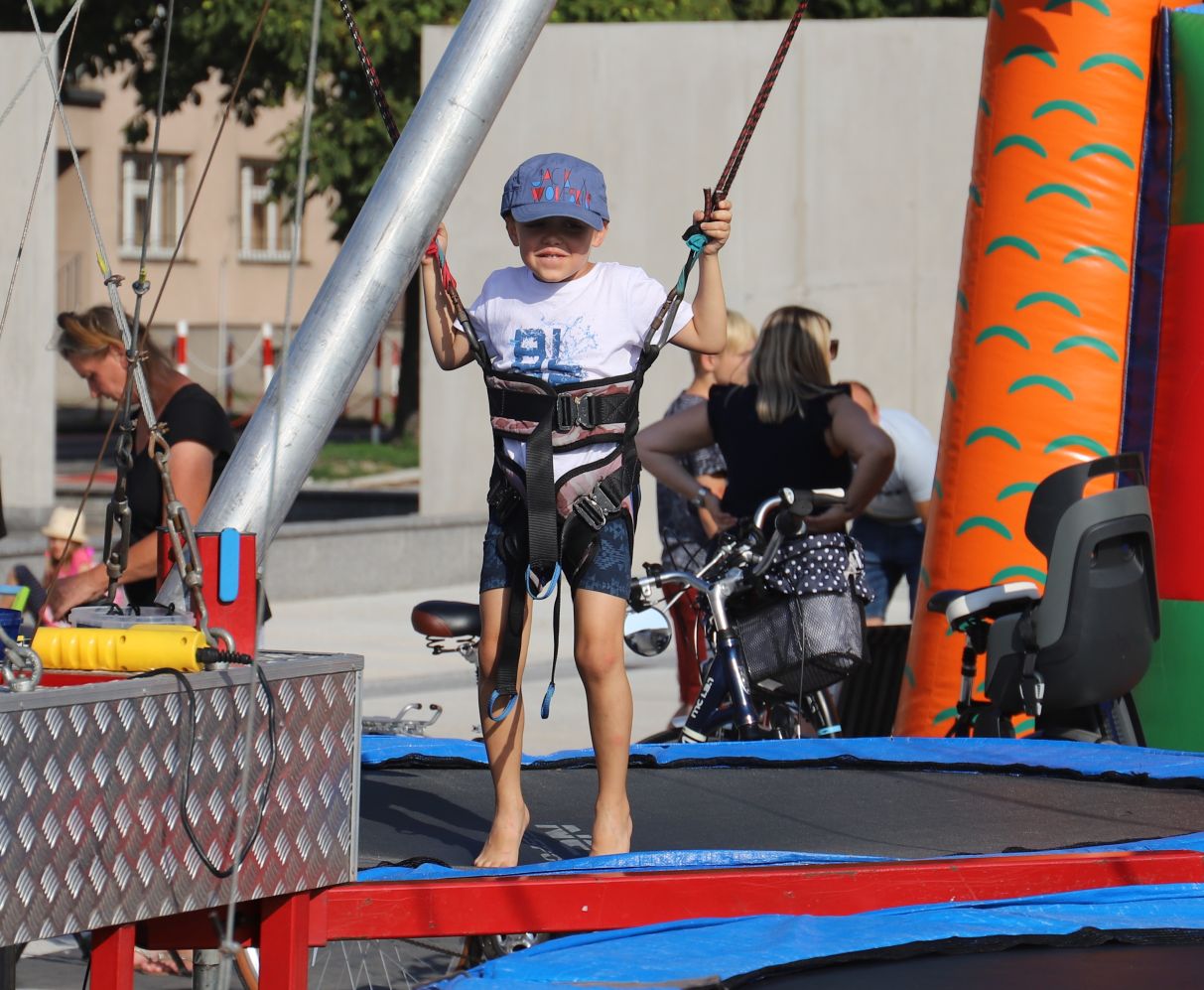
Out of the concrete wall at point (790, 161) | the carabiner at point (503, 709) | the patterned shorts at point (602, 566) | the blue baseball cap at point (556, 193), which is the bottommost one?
the carabiner at point (503, 709)

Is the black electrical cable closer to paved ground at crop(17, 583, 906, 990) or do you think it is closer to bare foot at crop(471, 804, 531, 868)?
bare foot at crop(471, 804, 531, 868)

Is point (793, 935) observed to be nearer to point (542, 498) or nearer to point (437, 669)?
point (542, 498)

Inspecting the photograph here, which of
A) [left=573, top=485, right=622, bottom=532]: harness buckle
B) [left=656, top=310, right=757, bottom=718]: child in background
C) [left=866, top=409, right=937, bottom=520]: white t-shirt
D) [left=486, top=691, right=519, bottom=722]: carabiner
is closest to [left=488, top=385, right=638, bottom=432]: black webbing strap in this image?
[left=573, top=485, right=622, bottom=532]: harness buckle

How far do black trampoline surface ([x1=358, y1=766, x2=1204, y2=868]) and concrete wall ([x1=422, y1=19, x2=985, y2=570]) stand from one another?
890 cm

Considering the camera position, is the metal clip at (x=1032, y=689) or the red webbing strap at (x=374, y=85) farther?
the metal clip at (x=1032, y=689)

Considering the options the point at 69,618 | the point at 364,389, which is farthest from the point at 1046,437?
the point at 364,389

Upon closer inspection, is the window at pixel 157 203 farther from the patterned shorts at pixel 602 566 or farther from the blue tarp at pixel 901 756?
the patterned shorts at pixel 602 566

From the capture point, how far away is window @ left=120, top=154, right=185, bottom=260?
3519 cm

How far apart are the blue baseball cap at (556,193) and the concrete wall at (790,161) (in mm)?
9907

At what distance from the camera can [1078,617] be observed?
5375 mm

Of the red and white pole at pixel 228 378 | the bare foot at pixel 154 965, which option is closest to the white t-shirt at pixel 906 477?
the bare foot at pixel 154 965

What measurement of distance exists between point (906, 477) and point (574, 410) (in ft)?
12.3

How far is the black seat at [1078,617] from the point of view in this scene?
5.38 meters

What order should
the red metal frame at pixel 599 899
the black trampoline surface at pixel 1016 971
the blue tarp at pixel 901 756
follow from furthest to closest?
the blue tarp at pixel 901 756
the red metal frame at pixel 599 899
the black trampoline surface at pixel 1016 971
